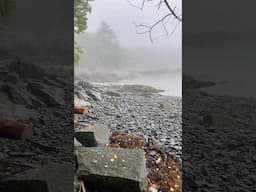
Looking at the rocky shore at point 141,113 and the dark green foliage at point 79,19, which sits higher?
the dark green foliage at point 79,19

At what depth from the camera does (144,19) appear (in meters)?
1.92

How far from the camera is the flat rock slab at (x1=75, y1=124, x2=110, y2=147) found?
2.03 m

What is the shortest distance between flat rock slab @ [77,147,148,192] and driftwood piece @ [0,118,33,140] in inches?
12.0

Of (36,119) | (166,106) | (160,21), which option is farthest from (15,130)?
(160,21)

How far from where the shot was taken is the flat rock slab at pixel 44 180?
1934 mm

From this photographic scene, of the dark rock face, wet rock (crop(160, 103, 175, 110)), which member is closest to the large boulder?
the dark rock face

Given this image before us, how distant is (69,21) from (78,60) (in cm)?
22

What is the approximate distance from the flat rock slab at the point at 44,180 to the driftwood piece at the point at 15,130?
20cm

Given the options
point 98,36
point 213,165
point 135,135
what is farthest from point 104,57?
point 213,165

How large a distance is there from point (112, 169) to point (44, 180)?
1.22ft

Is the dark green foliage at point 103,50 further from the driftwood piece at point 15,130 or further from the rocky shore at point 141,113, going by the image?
the driftwood piece at point 15,130

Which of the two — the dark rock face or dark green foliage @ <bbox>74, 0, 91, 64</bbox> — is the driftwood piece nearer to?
the dark rock face

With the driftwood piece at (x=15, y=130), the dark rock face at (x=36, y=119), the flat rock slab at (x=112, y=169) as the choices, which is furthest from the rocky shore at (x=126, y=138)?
the driftwood piece at (x=15, y=130)

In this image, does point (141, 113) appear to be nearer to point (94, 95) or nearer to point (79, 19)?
point (94, 95)
